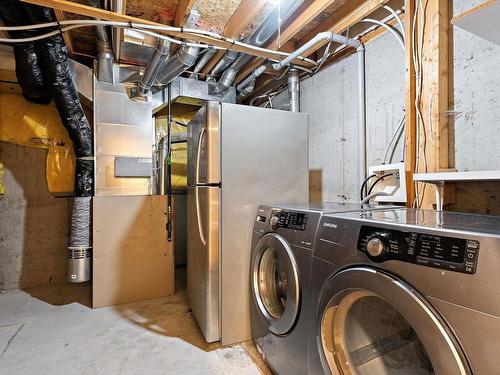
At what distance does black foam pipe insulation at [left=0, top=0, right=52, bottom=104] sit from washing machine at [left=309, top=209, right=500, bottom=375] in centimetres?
238

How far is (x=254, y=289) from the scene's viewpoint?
1.70m

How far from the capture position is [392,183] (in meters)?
1.69

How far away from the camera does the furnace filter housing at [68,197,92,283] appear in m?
2.43

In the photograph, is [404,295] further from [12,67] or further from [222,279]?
[12,67]

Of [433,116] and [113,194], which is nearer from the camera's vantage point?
[433,116]

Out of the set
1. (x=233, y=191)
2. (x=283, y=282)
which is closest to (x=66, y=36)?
(x=233, y=191)


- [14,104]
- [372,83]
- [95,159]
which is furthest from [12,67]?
[372,83]

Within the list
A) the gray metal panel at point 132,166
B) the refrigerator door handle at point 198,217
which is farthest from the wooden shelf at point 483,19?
the gray metal panel at point 132,166

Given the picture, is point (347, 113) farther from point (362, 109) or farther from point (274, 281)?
point (274, 281)

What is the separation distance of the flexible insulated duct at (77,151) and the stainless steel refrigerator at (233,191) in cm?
130

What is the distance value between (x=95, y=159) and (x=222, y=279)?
1863 mm

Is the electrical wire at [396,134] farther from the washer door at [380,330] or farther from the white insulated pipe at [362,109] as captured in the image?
the washer door at [380,330]

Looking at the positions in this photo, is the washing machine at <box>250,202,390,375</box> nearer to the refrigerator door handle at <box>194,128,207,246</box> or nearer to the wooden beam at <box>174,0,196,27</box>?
the refrigerator door handle at <box>194,128,207,246</box>

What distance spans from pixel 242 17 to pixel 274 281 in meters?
1.83
